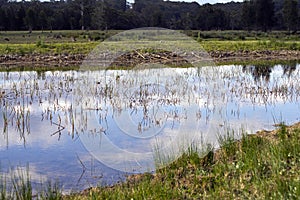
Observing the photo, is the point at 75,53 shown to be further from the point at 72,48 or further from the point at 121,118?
the point at 121,118

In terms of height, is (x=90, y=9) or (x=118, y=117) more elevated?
(x=90, y=9)

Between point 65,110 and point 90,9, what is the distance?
61.8m

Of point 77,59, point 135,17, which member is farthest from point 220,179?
point 135,17

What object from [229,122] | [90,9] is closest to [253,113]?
[229,122]

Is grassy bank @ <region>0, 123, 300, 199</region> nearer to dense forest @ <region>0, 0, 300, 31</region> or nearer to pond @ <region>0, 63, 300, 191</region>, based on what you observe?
pond @ <region>0, 63, 300, 191</region>

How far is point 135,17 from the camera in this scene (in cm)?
6169

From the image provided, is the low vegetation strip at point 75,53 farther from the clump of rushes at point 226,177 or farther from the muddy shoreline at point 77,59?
the clump of rushes at point 226,177

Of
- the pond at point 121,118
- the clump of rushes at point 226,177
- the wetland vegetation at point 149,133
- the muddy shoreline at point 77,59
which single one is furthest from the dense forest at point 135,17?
the clump of rushes at point 226,177

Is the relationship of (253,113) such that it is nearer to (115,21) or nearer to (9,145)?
(9,145)

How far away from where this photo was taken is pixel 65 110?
12531 mm

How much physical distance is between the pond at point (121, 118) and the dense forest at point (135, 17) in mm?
39886

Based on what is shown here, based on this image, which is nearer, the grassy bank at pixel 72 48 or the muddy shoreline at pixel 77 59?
the muddy shoreline at pixel 77 59

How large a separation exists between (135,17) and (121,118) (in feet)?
168

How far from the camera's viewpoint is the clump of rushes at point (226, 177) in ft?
17.2
